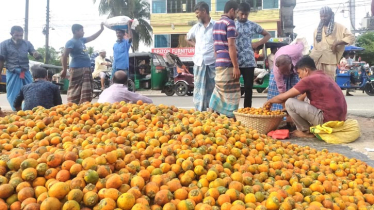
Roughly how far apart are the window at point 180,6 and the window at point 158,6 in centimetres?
39

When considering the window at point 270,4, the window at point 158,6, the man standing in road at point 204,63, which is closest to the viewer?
the man standing in road at point 204,63

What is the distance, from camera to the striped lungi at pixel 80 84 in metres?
5.91

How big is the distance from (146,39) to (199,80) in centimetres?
2236

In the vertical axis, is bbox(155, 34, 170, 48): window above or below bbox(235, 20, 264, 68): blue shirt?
above

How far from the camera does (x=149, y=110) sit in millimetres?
3348

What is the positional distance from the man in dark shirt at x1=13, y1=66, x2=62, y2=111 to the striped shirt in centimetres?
246

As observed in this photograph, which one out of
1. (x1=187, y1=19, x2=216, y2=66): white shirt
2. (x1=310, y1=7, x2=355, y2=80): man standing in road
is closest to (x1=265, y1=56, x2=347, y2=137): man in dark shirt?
(x1=310, y1=7, x2=355, y2=80): man standing in road


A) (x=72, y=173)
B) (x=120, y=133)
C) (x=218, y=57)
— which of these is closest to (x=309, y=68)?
(x=218, y=57)

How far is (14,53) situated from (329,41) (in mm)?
5599

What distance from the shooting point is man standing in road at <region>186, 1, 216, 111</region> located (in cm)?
530

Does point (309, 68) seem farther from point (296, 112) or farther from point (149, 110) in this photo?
point (149, 110)

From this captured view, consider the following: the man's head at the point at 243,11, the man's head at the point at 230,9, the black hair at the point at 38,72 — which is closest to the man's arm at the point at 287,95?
the man's head at the point at 230,9

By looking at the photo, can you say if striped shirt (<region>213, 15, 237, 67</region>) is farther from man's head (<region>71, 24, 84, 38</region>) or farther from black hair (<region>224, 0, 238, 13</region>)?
man's head (<region>71, 24, 84, 38</region>)

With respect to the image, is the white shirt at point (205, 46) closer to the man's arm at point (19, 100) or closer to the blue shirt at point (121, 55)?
the blue shirt at point (121, 55)
